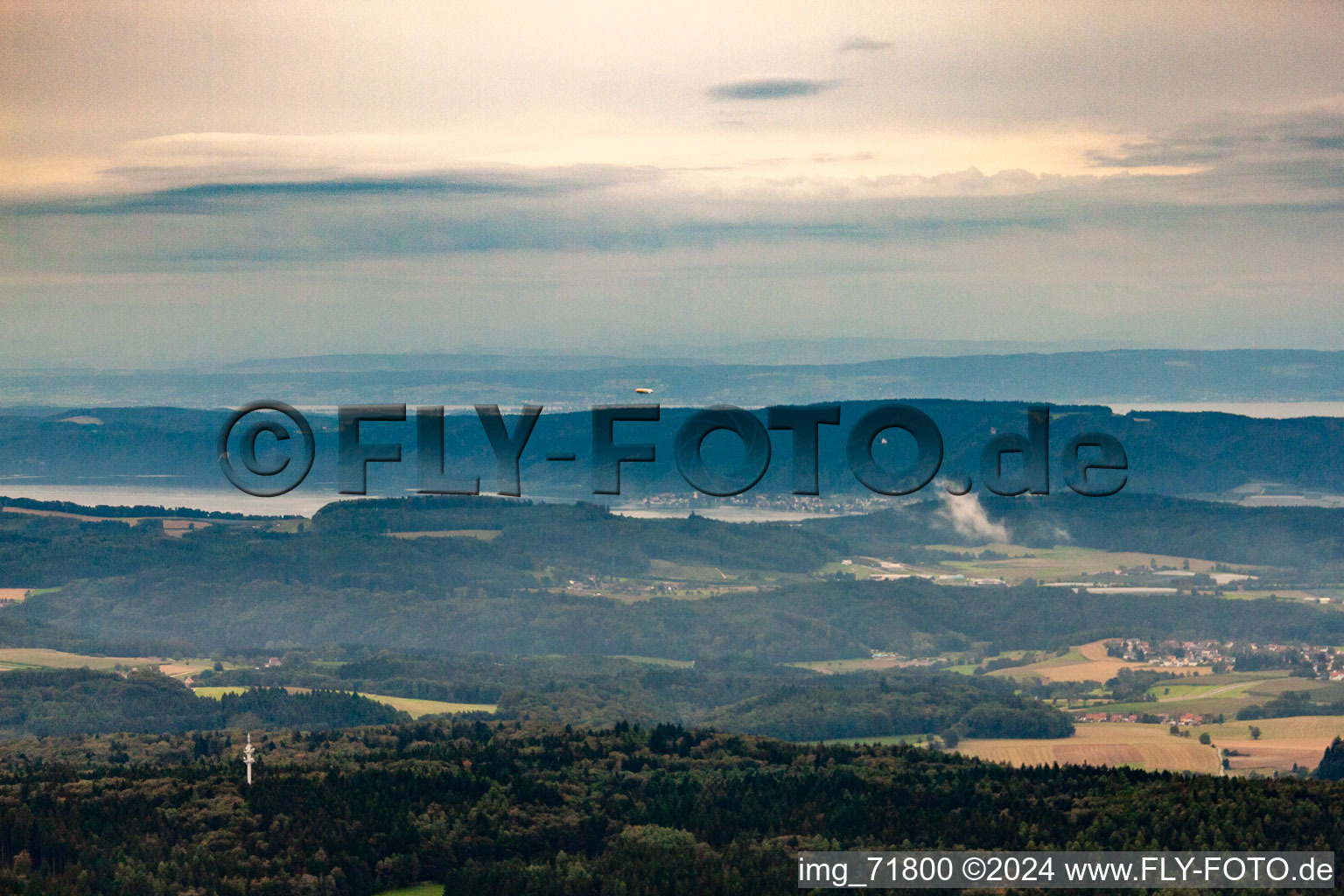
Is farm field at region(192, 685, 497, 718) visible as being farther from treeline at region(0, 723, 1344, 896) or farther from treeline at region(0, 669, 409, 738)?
treeline at region(0, 723, 1344, 896)

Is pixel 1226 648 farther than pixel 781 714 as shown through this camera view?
Yes

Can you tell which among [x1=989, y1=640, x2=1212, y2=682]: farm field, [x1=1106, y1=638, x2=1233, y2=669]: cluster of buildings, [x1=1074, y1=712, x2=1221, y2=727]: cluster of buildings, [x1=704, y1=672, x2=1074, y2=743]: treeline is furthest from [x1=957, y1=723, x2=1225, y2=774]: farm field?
[x1=1106, y1=638, x2=1233, y2=669]: cluster of buildings

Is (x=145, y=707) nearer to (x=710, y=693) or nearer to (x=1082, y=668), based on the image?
(x=710, y=693)

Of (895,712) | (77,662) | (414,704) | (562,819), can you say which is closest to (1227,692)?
(895,712)

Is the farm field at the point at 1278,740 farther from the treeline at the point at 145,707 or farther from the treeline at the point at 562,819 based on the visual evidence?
the treeline at the point at 145,707

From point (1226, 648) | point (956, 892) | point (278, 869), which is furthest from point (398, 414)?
point (1226, 648)

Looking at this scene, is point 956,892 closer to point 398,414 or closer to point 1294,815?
point 1294,815
